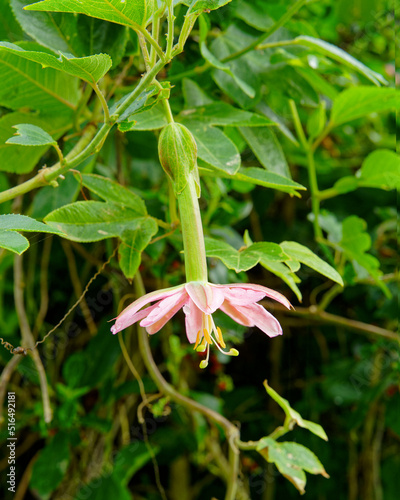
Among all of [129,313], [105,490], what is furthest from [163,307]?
[105,490]

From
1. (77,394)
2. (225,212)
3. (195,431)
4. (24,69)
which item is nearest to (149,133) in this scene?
(225,212)

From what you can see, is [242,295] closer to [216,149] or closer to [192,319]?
[192,319]

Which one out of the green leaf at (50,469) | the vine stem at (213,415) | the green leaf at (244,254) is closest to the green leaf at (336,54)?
the green leaf at (244,254)

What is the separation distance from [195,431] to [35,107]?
60 cm

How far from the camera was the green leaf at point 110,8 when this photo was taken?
0.32 metres

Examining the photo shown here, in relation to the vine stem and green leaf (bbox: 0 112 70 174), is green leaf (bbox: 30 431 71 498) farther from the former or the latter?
green leaf (bbox: 0 112 70 174)

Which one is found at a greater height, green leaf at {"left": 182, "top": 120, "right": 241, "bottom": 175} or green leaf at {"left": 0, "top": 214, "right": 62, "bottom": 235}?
green leaf at {"left": 0, "top": 214, "right": 62, "bottom": 235}

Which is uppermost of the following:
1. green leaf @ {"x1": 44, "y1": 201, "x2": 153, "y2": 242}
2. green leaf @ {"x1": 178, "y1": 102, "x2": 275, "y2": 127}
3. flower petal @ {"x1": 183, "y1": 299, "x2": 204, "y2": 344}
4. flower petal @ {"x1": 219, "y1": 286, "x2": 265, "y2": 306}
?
green leaf @ {"x1": 178, "y1": 102, "x2": 275, "y2": 127}

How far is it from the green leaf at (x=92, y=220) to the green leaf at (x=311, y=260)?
14cm

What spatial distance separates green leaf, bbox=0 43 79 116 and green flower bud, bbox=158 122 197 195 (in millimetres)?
186

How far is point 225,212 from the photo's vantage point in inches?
27.1

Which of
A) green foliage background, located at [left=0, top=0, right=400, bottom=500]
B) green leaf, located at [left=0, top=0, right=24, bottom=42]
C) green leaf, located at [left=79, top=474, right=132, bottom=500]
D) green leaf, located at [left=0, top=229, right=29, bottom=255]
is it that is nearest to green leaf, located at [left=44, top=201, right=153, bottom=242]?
green foliage background, located at [left=0, top=0, right=400, bottom=500]

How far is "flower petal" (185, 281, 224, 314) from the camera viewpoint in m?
0.33

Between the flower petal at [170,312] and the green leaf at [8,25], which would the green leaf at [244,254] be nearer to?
the flower petal at [170,312]
